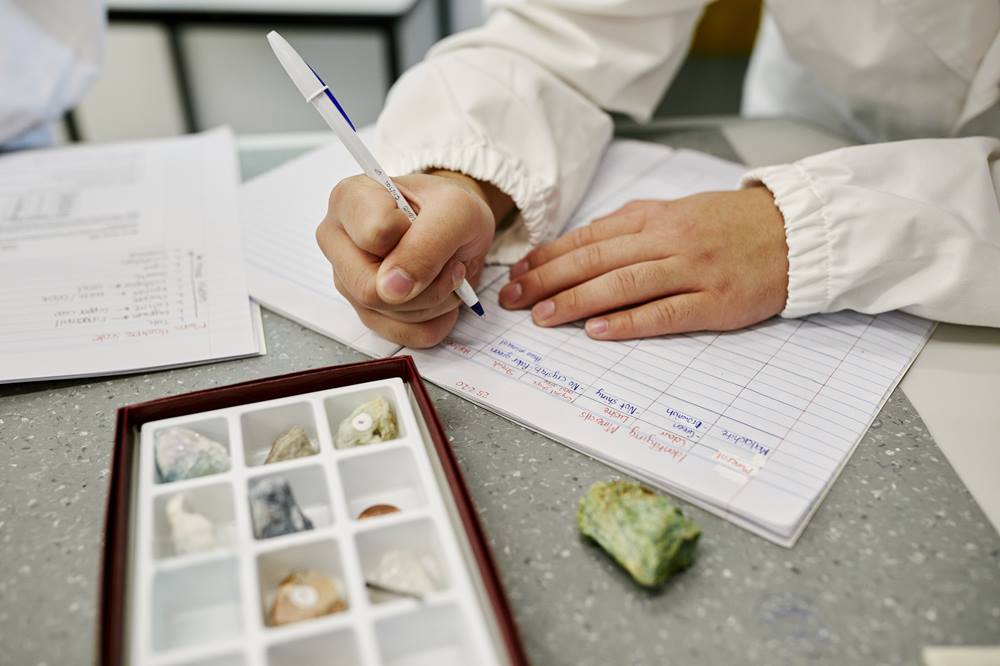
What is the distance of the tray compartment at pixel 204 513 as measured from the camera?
0.35 metres

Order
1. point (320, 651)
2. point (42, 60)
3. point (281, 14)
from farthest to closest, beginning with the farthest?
point (281, 14)
point (42, 60)
point (320, 651)

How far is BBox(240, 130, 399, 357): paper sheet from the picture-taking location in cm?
55

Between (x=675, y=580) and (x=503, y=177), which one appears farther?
(x=503, y=177)

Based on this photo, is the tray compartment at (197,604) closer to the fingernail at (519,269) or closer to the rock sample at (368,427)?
the rock sample at (368,427)

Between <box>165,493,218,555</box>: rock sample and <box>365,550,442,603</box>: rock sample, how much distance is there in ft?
0.26

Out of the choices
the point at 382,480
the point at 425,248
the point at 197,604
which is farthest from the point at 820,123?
the point at 197,604

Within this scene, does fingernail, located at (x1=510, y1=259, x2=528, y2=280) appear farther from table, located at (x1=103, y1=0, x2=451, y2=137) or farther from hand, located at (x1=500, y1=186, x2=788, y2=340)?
table, located at (x1=103, y1=0, x2=451, y2=137)

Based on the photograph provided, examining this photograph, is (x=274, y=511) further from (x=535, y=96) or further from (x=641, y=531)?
(x=535, y=96)

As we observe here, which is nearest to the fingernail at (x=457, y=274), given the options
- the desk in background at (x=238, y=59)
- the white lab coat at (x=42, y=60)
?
the white lab coat at (x=42, y=60)

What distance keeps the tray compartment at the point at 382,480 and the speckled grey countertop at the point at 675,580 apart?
0.13 feet

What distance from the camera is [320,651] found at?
1.03 ft

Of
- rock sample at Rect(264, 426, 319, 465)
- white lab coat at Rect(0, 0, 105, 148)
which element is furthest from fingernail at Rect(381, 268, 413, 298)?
white lab coat at Rect(0, 0, 105, 148)

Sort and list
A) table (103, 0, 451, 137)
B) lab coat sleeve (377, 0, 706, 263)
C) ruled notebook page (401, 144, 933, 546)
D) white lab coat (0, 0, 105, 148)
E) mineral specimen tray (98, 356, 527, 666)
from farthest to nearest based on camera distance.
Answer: table (103, 0, 451, 137) < white lab coat (0, 0, 105, 148) < lab coat sleeve (377, 0, 706, 263) < ruled notebook page (401, 144, 933, 546) < mineral specimen tray (98, 356, 527, 666)

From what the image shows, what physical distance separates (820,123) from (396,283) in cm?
66
